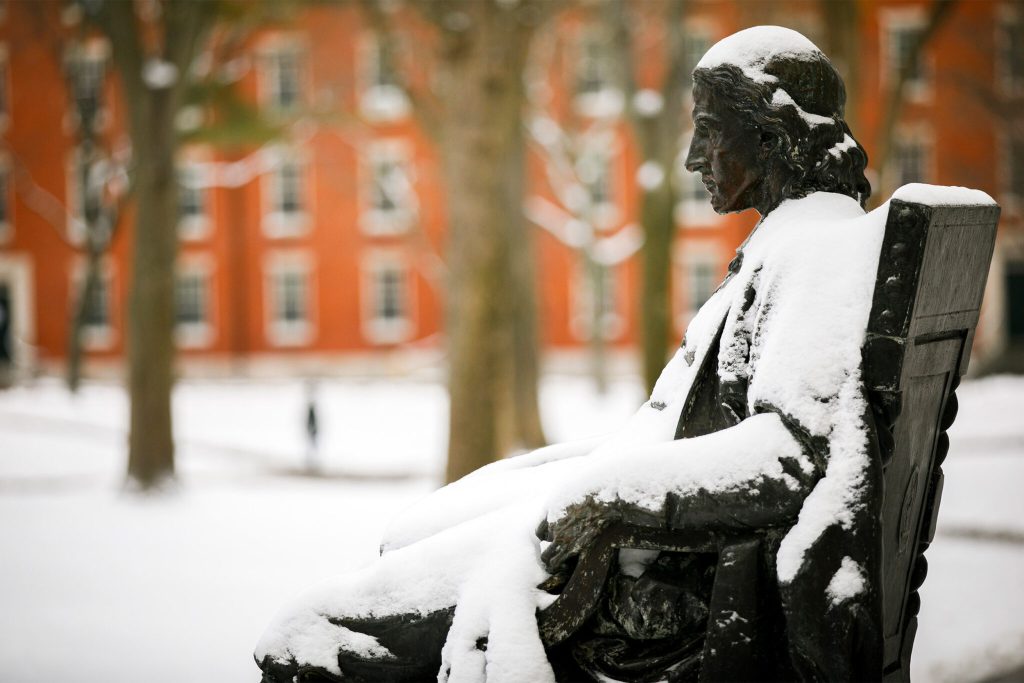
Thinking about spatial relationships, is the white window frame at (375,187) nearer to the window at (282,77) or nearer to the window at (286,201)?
the window at (286,201)

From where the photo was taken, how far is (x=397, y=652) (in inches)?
108

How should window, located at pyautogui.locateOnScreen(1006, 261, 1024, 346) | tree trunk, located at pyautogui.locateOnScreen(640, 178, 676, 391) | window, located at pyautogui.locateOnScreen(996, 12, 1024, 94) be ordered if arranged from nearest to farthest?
1. tree trunk, located at pyautogui.locateOnScreen(640, 178, 676, 391)
2. window, located at pyautogui.locateOnScreen(996, 12, 1024, 94)
3. window, located at pyautogui.locateOnScreen(1006, 261, 1024, 346)

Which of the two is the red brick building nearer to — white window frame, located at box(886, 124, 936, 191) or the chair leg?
white window frame, located at box(886, 124, 936, 191)

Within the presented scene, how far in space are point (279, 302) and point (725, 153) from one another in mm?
36987

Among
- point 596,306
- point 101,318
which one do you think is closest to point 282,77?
point 101,318

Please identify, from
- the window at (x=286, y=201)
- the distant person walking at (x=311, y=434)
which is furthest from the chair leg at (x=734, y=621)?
the window at (x=286, y=201)

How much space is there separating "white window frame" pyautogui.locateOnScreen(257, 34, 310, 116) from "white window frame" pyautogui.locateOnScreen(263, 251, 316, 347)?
184 inches

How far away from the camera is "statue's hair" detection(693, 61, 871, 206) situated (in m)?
2.71

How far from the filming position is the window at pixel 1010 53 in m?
32.1

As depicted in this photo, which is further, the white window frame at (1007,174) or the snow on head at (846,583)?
the white window frame at (1007,174)

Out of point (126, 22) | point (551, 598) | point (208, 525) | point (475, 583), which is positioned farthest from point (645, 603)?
point (126, 22)

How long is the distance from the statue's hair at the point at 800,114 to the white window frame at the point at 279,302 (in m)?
36.5

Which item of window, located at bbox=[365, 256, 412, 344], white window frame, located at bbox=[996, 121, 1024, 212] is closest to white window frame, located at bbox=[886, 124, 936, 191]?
white window frame, located at bbox=[996, 121, 1024, 212]

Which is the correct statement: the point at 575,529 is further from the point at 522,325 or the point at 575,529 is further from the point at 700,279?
the point at 700,279
